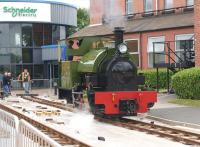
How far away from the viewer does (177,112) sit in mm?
19391

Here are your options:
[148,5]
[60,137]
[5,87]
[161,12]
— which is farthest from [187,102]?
[148,5]

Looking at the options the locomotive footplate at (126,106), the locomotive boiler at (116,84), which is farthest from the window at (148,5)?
the locomotive footplate at (126,106)

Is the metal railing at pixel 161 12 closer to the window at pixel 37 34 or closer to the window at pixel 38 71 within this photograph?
the window at pixel 37 34

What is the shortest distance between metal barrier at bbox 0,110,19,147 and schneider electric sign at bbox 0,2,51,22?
40144 mm

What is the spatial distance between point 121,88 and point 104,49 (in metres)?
1.61

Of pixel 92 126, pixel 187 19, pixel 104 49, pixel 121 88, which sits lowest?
pixel 92 126

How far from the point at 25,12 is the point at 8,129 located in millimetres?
41707

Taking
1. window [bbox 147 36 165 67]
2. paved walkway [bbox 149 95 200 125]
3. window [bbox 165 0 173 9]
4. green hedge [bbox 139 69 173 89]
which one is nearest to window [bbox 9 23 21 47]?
window [bbox 165 0 173 9]

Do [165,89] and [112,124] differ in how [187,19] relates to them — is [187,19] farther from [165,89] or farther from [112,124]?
[112,124]

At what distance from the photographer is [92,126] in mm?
16359

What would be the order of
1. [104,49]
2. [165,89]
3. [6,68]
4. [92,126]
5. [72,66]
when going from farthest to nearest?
[6,68]
[165,89]
[72,66]
[104,49]
[92,126]

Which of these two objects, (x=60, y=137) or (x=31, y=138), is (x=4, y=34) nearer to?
(x=60, y=137)

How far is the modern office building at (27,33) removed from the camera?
50375 mm

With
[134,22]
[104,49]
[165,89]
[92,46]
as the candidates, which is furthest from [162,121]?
[134,22]
